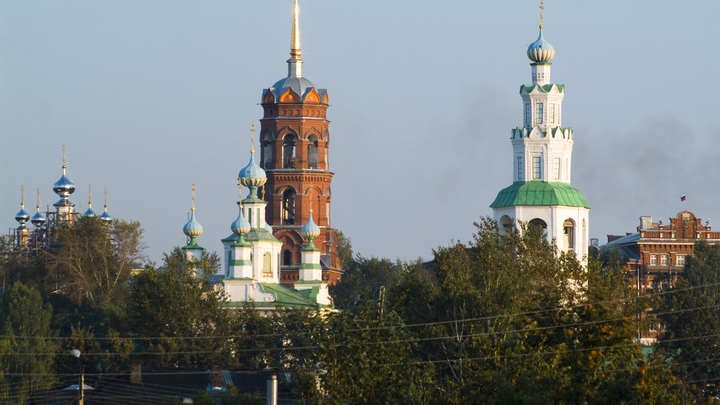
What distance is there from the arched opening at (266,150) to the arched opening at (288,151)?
0.80 meters

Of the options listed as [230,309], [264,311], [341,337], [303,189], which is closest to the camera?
[341,337]

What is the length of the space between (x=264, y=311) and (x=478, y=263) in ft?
109

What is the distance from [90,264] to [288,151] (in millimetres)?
16328

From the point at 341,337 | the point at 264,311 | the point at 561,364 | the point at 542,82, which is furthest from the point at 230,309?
the point at 561,364

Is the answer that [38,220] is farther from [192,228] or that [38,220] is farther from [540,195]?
[540,195]

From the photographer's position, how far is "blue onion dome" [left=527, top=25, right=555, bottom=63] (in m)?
72.1

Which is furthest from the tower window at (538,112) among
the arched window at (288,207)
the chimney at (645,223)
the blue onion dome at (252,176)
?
the chimney at (645,223)

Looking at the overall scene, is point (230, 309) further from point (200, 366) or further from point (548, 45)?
point (548, 45)

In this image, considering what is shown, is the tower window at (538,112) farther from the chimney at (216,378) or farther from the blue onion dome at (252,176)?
the blue onion dome at (252,176)

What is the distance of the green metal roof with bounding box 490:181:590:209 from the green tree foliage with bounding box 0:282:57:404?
17.5 m

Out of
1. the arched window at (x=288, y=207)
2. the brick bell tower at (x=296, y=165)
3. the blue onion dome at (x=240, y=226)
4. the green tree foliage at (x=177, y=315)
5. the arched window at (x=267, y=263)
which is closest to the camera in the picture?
the green tree foliage at (x=177, y=315)

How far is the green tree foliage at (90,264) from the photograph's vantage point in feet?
342

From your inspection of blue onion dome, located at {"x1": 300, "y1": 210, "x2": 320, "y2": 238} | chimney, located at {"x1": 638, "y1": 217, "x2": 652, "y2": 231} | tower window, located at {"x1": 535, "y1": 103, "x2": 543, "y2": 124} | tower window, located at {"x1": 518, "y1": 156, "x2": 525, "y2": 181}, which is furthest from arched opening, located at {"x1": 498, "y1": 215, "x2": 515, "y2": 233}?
chimney, located at {"x1": 638, "y1": 217, "x2": 652, "y2": 231}

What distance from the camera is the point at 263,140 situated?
117 metres
